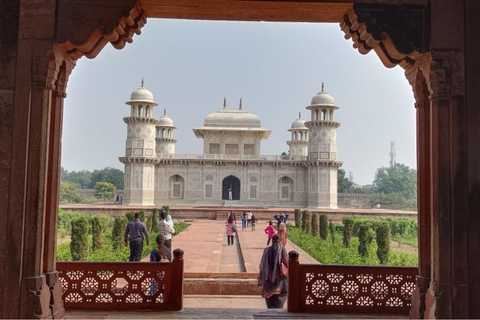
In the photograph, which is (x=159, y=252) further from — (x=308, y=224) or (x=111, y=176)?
(x=111, y=176)

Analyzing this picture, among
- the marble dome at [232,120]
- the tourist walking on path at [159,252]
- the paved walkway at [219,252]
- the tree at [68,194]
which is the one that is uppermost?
the marble dome at [232,120]

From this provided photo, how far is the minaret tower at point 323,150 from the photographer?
34.3m

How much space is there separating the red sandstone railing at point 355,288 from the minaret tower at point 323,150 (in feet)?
99.2

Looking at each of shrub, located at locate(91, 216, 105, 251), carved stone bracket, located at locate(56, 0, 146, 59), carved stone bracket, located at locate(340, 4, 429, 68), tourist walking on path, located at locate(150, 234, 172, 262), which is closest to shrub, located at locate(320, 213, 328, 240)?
shrub, located at locate(91, 216, 105, 251)

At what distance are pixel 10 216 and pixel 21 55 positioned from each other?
1.24 m

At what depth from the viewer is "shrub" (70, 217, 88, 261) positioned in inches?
417

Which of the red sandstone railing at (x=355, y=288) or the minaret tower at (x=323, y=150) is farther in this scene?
the minaret tower at (x=323, y=150)

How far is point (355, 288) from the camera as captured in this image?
421 centimetres

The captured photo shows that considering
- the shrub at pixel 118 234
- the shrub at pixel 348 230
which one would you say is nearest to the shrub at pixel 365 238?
the shrub at pixel 348 230

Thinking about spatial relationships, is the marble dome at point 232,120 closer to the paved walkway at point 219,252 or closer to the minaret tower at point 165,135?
the minaret tower at point 165,135

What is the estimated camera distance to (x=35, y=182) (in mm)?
3477

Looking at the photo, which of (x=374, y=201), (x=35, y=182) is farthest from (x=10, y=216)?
(x=374, y=201)

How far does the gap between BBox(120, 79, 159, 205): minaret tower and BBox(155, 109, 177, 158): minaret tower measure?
23.0ft

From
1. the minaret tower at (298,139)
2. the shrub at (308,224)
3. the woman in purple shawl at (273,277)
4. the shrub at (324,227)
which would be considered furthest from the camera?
the minaret tower at (298,139)
